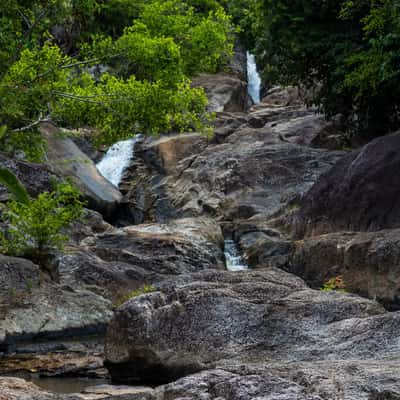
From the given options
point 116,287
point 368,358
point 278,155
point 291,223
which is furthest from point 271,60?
point 368,358

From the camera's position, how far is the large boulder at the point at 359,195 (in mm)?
15078

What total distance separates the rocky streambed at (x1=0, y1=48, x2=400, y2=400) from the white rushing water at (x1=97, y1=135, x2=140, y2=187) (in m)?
0.40

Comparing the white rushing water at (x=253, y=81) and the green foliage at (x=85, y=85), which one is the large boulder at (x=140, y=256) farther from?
the white rushing water at (x=253, y=81)

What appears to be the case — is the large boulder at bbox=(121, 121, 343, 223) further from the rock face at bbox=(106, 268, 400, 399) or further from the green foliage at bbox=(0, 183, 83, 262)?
the rock face at bbox=(106, 268, 400, 399)

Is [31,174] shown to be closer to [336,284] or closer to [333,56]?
[333,56]

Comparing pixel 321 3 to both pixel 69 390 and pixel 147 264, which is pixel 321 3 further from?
pixel 69 390

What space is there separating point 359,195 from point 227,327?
856 centimetres

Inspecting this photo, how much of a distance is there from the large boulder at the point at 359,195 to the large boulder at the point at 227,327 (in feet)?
21.1

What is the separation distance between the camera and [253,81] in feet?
144

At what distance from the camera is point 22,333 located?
1175 cm

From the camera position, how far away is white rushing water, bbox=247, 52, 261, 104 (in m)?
42.5

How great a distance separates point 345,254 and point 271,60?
11.8 m

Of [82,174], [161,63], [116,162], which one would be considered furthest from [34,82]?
[116,162]

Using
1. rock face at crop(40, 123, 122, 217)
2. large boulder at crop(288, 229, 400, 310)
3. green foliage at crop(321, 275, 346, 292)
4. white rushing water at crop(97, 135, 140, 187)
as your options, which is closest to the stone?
large boulder at crop(288, 229, 400, 310)
